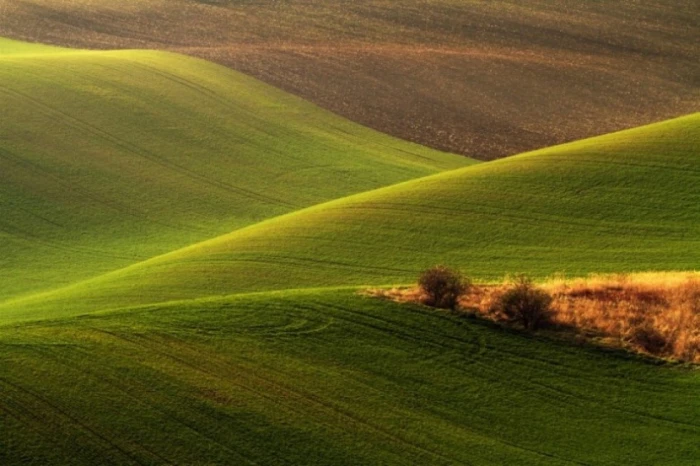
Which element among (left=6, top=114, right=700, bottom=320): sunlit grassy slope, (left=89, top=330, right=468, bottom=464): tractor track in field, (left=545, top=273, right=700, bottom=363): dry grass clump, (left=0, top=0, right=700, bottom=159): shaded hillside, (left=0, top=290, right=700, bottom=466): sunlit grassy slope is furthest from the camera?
(left=0, top=0, right=700, bottom=159): shaded hillside

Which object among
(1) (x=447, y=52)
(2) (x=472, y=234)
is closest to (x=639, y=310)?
(2) (x=472, y=234)

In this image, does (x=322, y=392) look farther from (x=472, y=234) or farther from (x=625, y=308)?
(x=472, y=234)

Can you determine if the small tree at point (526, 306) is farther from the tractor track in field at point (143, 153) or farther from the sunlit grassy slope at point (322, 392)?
the tractor track in field at point (143, 153)

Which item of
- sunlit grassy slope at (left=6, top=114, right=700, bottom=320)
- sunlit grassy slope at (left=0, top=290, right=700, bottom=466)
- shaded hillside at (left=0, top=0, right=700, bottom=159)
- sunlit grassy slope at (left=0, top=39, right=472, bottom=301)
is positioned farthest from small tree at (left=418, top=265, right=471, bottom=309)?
shaded hillside at (left=0, top=0, right=700, bottom=159)

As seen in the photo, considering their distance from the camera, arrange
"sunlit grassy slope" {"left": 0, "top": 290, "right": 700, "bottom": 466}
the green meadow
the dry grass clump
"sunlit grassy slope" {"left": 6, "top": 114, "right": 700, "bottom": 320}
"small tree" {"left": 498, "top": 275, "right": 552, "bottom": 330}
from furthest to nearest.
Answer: "sunlit grassy slope" {"left": 6, "top": 114, "right": 700, "bottom": 320} → "small tree" {"left": 498, "top": 275, "right": 552, "bottom": 330} → the dry grass clump → the green meadow → "sunlit grassy slope" {"left": 0, "top": 290, "right": 700, "bottom": 466}

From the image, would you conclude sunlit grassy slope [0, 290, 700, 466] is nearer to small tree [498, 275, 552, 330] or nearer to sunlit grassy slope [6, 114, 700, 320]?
small tree [498, 275, 552, 330]
